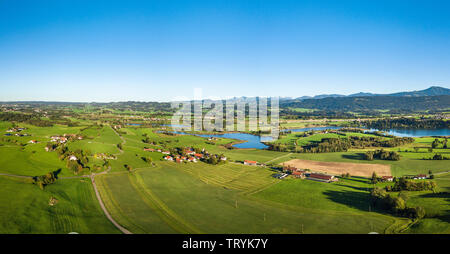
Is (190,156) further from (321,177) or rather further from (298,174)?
(321,177)

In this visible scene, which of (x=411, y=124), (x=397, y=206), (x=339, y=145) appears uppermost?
(x=411, y=124)

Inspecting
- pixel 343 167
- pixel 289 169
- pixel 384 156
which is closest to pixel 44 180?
pixel 289 169

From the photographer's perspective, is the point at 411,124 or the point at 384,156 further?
the point at 411,124

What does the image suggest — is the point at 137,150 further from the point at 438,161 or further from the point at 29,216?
the point at 438,161

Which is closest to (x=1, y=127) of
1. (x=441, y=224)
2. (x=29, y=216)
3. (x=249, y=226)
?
(x=29, y=216)

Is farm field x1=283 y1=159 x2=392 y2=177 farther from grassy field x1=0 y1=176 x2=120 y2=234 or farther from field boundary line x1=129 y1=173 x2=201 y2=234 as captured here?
grassy field x1=0 y1=176 x2=120 y2=234

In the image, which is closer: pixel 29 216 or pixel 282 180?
pixel 29 216

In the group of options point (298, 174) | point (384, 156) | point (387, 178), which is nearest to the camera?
point (387, 178)

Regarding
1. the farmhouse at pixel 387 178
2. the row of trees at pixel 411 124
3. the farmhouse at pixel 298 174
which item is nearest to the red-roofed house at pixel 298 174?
the farmhouse at pixel 298 174

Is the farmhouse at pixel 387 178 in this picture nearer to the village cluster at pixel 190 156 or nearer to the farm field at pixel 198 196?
the farm field at pixel 198 196
